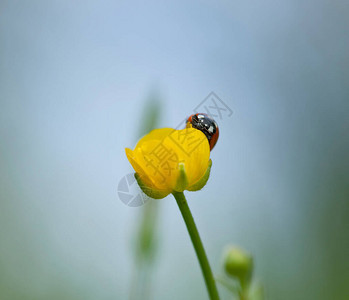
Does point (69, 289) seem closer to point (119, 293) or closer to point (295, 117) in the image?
point (119, 293)

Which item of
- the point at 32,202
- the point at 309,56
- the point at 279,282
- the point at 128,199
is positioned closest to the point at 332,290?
the point at 279,282

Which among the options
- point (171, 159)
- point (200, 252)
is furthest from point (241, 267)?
point (171, 159)

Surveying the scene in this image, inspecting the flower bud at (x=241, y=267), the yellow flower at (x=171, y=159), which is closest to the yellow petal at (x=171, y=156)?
the yellow flower at (x=171, y=159)

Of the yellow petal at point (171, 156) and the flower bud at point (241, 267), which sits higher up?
the yellow petal at point (171, 156)

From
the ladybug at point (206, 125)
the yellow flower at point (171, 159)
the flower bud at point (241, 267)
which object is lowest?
the flower bud at point (241, 267)

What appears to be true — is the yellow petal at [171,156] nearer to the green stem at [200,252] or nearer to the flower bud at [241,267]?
the green stem at [200,252]

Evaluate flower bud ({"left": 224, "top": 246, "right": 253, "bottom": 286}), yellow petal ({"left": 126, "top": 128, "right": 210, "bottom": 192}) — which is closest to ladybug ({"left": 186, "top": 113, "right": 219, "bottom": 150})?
yellow petal ({"left": 126, "top": 128, "right": 210, "bottom": 192})

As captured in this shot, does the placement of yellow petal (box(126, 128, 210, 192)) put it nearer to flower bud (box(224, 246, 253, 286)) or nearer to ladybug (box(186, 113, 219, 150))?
ladybug (box(186, 113, 219, 150))
